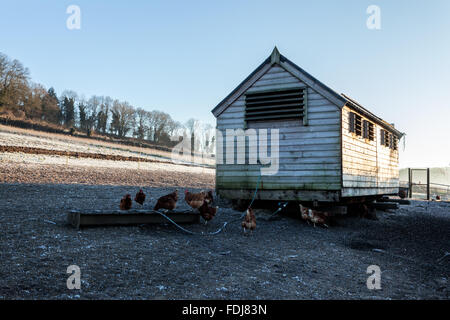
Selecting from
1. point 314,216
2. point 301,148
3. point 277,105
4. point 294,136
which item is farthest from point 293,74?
point 314,216

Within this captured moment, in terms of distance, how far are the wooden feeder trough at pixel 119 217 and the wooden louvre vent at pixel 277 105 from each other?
14.9 feet

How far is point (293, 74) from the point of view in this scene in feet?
33.7

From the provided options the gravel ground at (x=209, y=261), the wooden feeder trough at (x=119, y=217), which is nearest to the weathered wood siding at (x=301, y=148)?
the gravel ground at (x=209, y=261)

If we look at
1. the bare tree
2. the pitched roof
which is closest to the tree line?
the bare tree

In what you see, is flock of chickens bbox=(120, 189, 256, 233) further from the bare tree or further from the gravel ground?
the bare tree

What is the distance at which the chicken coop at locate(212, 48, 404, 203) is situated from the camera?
960cm

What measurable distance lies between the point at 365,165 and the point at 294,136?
3654 millimetres

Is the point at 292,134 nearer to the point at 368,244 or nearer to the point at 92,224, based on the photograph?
the point at 368,244

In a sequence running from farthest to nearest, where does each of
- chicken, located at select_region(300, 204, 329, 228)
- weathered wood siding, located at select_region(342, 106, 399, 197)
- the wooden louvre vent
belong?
the wooden louvre vent, weathered wood siding, located at select_region(342, 106, 399, 197), chicken, located at select_region(300, 204, 329, 228)

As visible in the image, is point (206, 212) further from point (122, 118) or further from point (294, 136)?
point (122, 118)

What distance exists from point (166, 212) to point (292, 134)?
4986 mm

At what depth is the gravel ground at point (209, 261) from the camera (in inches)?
160

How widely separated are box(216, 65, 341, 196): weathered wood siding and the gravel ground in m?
1.55

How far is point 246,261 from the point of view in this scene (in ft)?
18.5
